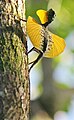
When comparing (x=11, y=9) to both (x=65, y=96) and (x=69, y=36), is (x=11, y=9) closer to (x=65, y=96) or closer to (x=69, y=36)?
(x=65, y=96)

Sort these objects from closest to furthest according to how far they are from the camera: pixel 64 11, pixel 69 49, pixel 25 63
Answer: pixel 25 63, pixel 64 11, pixel 69 49

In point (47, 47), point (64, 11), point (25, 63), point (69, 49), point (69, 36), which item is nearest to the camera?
point (25, 63)

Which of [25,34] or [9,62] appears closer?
[9,62]

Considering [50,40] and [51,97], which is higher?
[50,40]

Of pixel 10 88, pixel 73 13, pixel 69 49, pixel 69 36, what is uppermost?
pixel 10 88

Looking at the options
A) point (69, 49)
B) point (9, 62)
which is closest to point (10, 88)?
point (9, 62)

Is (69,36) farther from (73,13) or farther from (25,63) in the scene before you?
(25,63)
